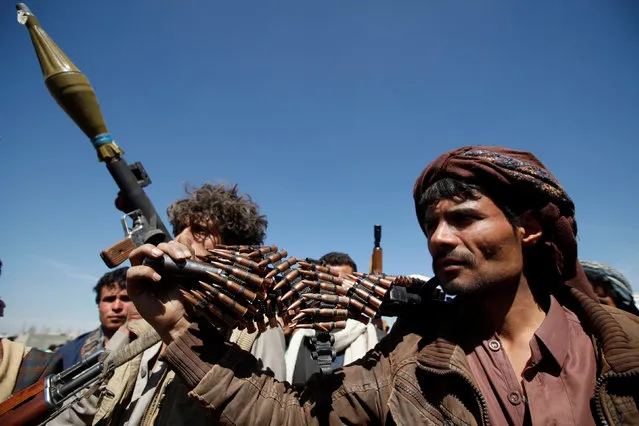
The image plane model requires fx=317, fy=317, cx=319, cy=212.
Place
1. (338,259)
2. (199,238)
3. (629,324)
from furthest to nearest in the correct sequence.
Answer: (338,259) < (199,238) < (629,324)

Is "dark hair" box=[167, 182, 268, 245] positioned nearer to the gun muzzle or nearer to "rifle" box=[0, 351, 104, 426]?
the gun muzzle

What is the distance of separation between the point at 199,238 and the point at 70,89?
194cm

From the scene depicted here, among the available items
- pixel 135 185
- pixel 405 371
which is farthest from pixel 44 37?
pixel 405 371

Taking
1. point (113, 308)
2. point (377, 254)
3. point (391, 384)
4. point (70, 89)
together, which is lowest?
point (391, 384)

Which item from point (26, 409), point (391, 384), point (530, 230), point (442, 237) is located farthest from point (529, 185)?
point (26, 409)

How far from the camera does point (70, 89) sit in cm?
312

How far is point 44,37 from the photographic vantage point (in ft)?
10.9

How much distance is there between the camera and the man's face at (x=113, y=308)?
19.4 ft

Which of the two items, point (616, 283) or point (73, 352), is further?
point (73, 352)

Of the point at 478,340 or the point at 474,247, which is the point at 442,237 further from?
the point at 478,340

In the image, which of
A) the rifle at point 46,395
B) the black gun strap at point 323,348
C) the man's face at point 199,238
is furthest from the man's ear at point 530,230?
the rifle at point 46,395

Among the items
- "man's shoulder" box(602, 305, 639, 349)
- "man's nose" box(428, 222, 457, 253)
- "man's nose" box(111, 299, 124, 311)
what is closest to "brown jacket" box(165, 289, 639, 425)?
"man's shoulder" box(602, 305, 639, 349)

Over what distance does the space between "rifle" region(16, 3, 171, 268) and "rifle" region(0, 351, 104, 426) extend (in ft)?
4.14

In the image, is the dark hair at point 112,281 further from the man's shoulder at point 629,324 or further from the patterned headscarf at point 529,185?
the man's shoulder at point 629,324
